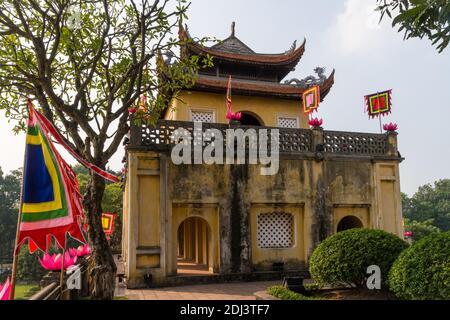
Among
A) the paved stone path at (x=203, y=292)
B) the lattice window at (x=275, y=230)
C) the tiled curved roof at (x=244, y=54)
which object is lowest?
the paved stone path at (x=203, y=292)

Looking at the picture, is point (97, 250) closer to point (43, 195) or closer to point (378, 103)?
point (43, 195)

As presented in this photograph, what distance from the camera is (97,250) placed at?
780cm

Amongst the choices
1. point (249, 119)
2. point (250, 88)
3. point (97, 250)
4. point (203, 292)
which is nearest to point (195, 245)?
point (249, 119)

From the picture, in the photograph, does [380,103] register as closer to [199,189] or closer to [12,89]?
[199,189]

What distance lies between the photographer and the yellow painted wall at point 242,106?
50.7 feet

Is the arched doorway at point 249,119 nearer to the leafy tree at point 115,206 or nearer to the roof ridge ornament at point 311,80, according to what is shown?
the roof ridge ornament at point 311,80

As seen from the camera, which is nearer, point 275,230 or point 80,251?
point 80,251

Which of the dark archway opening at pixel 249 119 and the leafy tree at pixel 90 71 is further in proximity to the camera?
the dark archway opening at pixel 249 119

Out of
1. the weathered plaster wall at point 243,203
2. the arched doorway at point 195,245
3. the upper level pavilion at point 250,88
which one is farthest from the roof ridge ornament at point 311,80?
the arched doorway at point 195,245

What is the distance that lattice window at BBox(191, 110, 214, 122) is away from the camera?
15.6 metres

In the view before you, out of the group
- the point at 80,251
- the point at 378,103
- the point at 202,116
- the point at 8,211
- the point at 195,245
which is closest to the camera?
the point at 80,251

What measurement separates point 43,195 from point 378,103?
38.8ft

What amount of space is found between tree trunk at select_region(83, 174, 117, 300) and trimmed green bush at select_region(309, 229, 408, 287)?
4.12 meters

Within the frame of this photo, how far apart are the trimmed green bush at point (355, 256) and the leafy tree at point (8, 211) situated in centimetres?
4373
